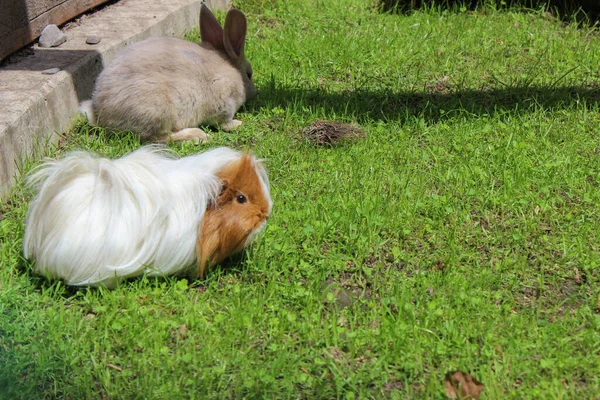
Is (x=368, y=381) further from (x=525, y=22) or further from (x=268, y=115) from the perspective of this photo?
(x=525, y=22)

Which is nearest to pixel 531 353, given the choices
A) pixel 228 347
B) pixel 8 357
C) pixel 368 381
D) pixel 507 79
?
pixel 368 381

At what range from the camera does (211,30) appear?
524cm

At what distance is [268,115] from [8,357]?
9.15ft

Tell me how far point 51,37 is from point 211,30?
115cm

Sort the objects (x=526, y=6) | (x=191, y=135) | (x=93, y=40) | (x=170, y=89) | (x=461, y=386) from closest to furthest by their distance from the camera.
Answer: (x=461, y=386)
(x=170, y=89)
(x=191, y=135)
(x=93, y=40)
(x=526, y=6)

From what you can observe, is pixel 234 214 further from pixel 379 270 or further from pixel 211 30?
pixel 211 30

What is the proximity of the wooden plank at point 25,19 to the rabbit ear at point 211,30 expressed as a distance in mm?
1140

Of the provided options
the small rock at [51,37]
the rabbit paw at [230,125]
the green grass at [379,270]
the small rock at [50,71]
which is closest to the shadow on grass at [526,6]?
the green grass at [379,270]

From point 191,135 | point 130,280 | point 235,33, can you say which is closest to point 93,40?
point 235,33

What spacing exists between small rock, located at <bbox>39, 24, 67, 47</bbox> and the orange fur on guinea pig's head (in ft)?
7.99

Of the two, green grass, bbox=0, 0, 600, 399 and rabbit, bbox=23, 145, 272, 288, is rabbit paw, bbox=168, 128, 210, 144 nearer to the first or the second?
green grass, bbox=0, 0, 600, 399

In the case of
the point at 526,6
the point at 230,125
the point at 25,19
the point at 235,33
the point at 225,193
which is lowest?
the point at 230,125

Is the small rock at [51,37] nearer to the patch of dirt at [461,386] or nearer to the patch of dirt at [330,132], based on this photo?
the patch of dirt at [330,132]

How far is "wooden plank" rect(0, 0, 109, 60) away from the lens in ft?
15.5
